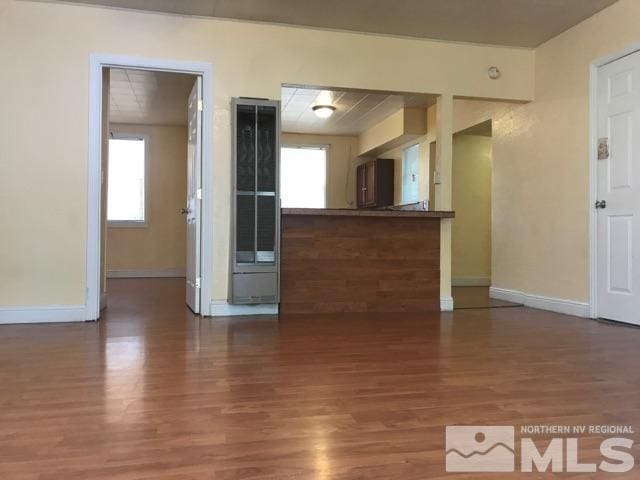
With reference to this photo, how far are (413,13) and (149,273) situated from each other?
607 cm

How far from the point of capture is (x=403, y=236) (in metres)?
4.61

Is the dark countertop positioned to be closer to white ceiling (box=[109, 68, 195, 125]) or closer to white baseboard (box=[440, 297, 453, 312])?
white baseboard (box=[440, 297, 453, 312])

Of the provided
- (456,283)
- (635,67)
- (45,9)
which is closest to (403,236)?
(635,67)

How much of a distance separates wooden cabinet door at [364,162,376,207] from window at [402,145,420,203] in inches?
19.9

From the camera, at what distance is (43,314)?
380cm

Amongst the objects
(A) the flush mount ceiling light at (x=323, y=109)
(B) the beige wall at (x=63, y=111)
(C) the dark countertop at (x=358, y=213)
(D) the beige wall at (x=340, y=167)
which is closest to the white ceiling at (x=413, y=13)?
(B) the beige wall at (x=63, y=111)

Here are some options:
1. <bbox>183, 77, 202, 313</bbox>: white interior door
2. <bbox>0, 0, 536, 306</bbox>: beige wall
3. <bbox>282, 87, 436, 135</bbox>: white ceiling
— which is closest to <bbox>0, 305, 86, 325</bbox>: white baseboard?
<bbox>0, 0, 536, 306</bbox>: beige wall

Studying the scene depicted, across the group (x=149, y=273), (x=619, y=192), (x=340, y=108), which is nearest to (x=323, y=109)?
(x=340, y=108)

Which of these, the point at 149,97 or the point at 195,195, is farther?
the point at 149,97

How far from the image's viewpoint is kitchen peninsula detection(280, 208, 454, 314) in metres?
4.36

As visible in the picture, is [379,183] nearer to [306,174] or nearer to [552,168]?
[306,174]

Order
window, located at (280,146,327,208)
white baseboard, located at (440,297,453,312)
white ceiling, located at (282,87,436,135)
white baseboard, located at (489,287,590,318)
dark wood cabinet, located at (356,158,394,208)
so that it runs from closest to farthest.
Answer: white baseboard, located at (489,287,590,318) → white baseboard, located at (440,297,453,312) → white ceiling, located at (282,87,436,135) → dark wood cabinet, located at (356,158,394,208) → window, located at (280,146,327,208)

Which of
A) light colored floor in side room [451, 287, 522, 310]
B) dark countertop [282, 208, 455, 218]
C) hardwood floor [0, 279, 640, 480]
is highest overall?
dark countertop [282, 208, 455, 218]

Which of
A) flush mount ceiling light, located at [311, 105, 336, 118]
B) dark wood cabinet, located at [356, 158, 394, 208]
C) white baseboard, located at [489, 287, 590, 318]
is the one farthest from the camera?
dark wood cabinet, located at [356, 158, 394, 208]
